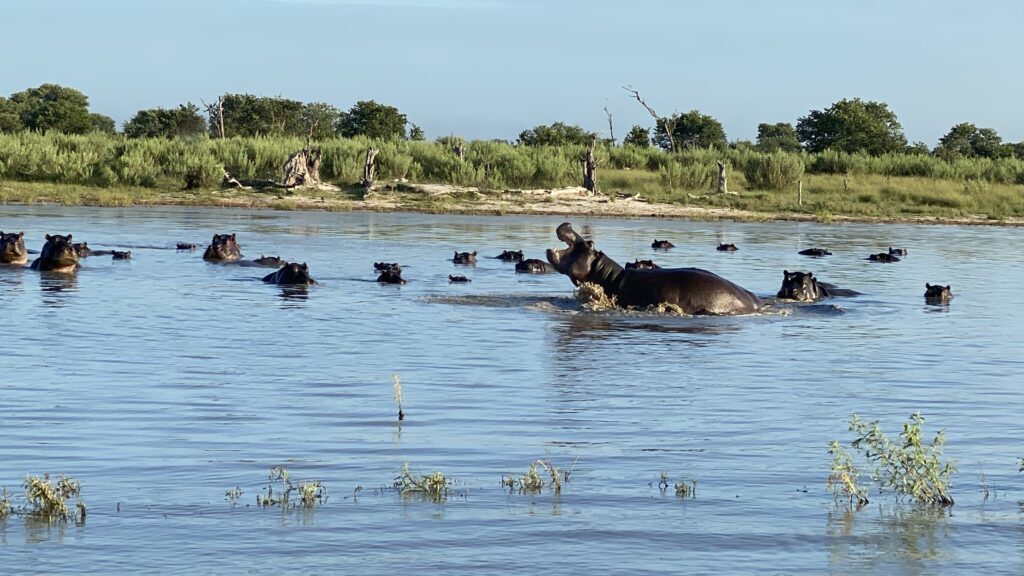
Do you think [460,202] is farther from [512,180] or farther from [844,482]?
[844,482]

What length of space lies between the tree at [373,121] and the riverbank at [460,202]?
76.1 feet

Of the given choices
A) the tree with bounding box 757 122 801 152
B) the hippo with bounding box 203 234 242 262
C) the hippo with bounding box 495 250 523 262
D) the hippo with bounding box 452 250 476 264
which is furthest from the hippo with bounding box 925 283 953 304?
the tree with bounding box 757 122 801 152

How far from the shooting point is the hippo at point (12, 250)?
61.3ft

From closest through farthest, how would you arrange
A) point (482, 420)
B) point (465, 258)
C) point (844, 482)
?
point (844, 482), point (482, 420), point (465, 258)

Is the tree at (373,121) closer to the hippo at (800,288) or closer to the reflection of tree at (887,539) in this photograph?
the hippo at (800,288)

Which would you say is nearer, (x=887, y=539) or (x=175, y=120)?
(x=887, y=539)

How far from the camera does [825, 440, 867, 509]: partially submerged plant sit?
6554mm

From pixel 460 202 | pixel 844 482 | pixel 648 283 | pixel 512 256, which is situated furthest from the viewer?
pixel 460 202

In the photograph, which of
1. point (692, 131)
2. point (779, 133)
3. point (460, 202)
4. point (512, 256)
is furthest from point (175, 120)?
point (512, 256)

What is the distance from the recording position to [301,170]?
4028cm

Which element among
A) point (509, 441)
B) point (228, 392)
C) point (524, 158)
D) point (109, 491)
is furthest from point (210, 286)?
point (524, 158)

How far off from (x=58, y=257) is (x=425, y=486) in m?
12.7

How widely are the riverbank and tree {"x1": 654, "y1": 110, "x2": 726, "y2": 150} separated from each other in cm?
2339

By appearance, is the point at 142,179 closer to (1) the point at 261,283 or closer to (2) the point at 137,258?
(2) the point at 137,258
